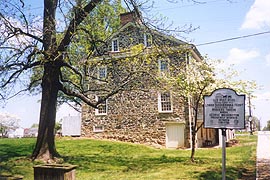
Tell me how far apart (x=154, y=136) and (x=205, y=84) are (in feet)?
35.4

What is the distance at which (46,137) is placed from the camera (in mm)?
12336

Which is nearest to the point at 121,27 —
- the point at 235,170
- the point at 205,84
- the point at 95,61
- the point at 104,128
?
the point at 104,128

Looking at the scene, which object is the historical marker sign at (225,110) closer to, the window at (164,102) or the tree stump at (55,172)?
the tree stump at (55,172)

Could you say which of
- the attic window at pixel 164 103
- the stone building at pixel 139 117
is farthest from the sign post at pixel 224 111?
the attic window at pixel 164 103

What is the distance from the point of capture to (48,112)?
12492mm

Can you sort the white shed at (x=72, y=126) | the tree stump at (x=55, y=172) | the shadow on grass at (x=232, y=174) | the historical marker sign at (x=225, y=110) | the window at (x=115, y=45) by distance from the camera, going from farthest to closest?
the white shed at (x=72, y=126) → the window at (x=115, y=45) → the shadow on grass at (x=232, y=174) → the historical marker sign at (x=225, y=110) → the tree stump at (x=55, y=172)

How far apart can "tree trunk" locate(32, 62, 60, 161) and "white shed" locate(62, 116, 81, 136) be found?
17.1 meters

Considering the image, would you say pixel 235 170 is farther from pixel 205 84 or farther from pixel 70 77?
pixel 70 77

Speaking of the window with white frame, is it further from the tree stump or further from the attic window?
the tree stump

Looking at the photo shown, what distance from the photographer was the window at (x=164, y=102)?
23.5 m

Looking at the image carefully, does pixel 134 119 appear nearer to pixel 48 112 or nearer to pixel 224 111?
pixel 48 112

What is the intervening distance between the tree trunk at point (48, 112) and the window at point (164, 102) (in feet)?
39.9

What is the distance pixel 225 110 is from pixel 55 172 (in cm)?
399

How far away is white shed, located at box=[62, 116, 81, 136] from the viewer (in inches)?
1168
